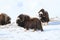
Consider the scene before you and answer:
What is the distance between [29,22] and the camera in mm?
10344

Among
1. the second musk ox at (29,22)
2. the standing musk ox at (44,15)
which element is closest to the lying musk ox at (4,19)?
the standing musk ox at (44,15)

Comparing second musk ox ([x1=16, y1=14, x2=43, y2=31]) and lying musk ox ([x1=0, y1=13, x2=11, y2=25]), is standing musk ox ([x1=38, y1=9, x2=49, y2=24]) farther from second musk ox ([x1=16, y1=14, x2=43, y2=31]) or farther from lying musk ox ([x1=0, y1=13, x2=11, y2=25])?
second musk ox ([x1=16, y1=14, x2=43, y2=31])

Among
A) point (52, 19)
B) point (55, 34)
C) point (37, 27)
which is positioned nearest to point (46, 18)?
point (52, 19)

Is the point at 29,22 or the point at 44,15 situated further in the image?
the point at 44,15

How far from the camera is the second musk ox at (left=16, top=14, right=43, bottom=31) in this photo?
10281 millimetres

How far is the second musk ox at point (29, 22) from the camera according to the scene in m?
10.3

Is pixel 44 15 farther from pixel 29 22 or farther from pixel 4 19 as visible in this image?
pixel 29 22

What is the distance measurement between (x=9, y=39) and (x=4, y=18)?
5.04m

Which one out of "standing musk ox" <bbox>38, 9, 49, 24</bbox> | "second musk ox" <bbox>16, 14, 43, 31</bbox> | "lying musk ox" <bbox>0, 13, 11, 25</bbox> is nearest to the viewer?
"second musk ox" <bbox>16, 14, 43, 31</bbox>

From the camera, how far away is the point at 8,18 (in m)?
13.5

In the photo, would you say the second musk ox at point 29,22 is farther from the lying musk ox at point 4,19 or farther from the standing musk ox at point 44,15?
the standing musk ox at point 44,15

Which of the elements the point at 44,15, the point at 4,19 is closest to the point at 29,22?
the point at 4,19

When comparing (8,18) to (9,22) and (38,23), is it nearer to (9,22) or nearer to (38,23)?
(9,22)

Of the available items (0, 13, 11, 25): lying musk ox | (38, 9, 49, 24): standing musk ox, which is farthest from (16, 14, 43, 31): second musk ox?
(38, 9, 49, 24): standing musk ox
